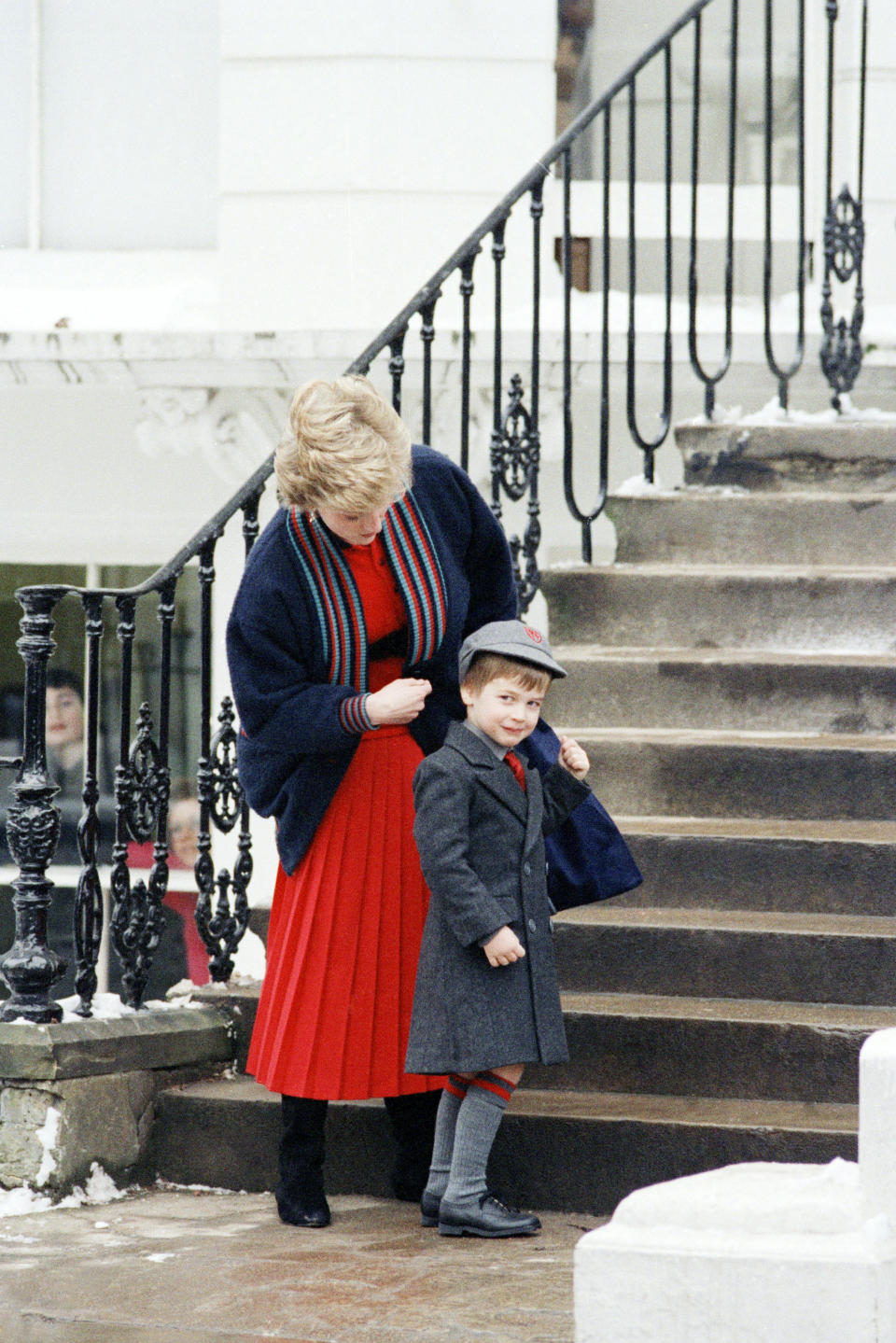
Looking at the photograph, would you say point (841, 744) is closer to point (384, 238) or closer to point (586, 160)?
point (384, 238)

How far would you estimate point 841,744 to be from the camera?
465 cm

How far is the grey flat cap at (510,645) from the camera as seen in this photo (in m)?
3.51

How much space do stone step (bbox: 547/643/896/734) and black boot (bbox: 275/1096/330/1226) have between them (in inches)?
63.0

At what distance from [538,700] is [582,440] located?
9.64 ft

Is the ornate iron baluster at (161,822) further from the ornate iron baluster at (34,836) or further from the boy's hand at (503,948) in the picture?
the boy's hand at (503,948)

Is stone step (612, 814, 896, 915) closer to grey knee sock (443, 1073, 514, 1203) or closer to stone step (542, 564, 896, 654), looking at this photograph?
stone step (542, 564, 896, 654)

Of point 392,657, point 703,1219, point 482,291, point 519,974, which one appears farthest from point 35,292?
point 703,1219

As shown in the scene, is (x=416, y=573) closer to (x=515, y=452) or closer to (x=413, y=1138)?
(x=413, y=1138)

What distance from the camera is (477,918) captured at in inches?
135

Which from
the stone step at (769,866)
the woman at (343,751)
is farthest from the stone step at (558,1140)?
the stone step at (769,866)

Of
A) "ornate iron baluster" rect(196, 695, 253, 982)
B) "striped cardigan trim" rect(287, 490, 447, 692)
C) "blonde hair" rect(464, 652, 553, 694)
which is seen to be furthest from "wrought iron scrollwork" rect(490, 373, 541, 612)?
"blonde hair" rect(464, 652, 553, 694)

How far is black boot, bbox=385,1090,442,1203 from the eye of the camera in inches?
151

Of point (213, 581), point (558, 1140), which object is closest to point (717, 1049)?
point (558, 1140)

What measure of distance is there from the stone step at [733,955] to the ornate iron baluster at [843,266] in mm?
2189
